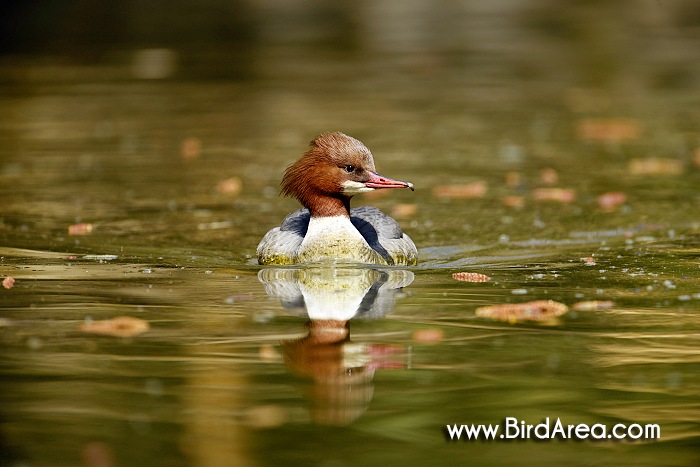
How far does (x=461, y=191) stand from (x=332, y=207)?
333 centimetres

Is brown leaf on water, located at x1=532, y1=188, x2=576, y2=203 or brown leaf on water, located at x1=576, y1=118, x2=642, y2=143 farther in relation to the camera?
brown leaf on water, located at x1=576, y1=118, x2=642, y2=143

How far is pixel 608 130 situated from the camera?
15.1 m

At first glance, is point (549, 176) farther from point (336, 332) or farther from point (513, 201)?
point (336, 332)

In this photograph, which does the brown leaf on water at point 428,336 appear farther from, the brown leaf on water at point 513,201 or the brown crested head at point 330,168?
the brown leaf on water at point 513,201

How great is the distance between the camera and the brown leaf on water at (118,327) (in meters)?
6.48

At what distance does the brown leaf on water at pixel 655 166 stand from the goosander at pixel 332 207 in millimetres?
4406

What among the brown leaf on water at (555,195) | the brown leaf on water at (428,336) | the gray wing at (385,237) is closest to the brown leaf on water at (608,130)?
the brown leaf on water at (555,195)

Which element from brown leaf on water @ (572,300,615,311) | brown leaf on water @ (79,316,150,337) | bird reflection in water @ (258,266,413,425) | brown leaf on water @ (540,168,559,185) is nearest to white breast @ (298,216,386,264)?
bird reflection in water @ (258,266,413,425)

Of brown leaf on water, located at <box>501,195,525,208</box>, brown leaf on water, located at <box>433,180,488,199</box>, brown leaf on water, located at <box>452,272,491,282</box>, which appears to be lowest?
brown leaf on water, located at <box>452,272,491,282</box>

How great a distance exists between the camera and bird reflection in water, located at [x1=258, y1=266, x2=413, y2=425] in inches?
207

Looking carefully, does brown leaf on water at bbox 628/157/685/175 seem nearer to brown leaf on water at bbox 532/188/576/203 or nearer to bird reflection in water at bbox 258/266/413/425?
brown leaf on water at bbox 532/188/576/203

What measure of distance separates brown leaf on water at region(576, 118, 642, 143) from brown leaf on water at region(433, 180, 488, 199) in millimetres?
3119

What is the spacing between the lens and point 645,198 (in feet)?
36.7

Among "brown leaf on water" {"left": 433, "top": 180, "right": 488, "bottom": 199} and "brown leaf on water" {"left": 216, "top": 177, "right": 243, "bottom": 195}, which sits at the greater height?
"brown leaf on water" {"left": 216, "top": 177, "right": 243, "bottom": 195}
